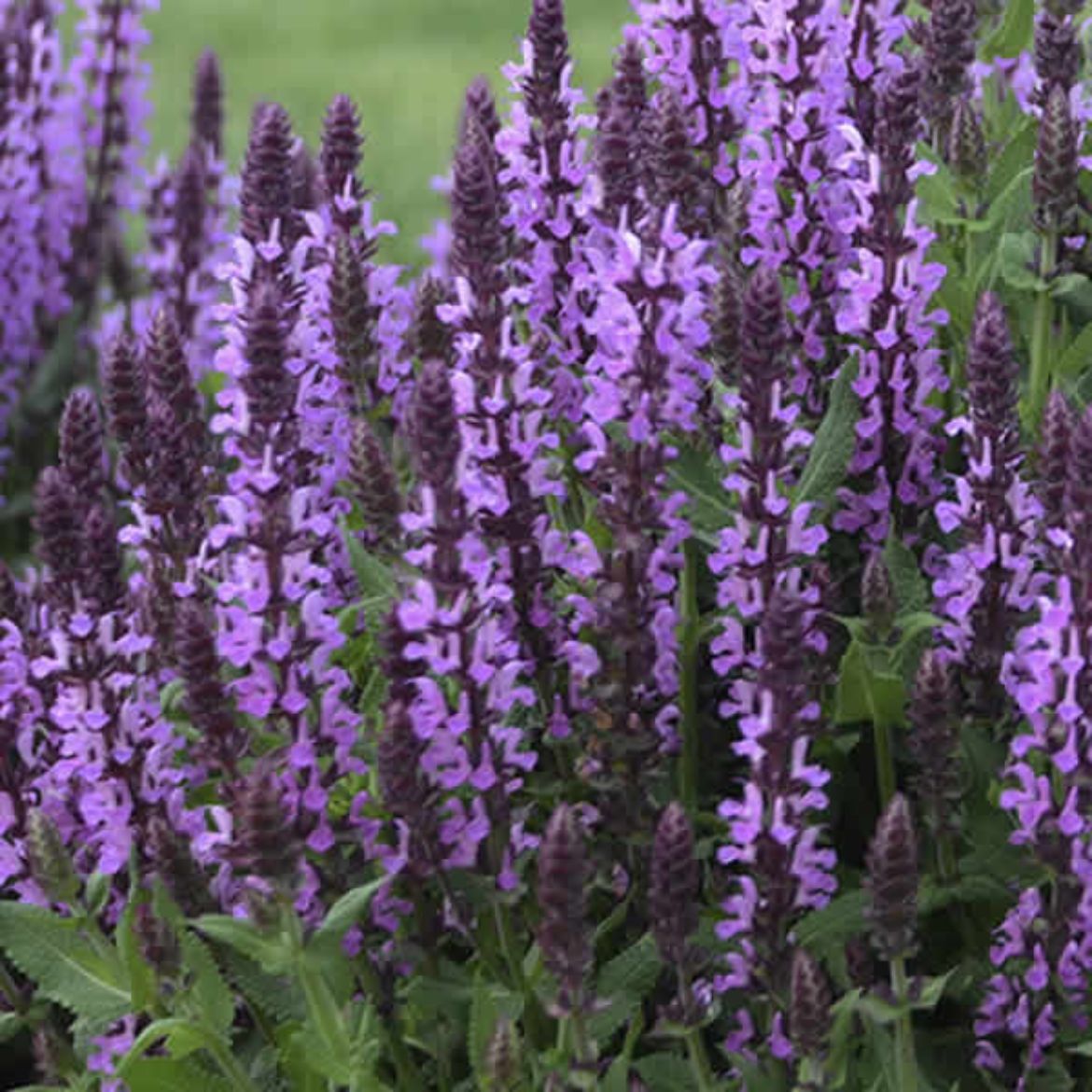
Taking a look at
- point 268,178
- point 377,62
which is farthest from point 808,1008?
point 377,62

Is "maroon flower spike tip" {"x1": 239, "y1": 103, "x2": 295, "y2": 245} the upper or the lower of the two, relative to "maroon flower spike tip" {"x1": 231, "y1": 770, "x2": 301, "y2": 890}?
upper

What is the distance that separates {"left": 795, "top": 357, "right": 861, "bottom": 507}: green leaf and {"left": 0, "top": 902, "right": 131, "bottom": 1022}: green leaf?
0.90 meters

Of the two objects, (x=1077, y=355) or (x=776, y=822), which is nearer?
(x=776, y=822)

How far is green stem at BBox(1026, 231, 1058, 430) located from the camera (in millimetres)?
2312

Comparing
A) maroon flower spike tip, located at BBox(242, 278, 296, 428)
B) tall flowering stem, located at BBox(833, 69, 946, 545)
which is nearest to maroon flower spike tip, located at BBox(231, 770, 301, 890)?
maroon flower spike tip, located at BBox(242, 278, 296, 428)

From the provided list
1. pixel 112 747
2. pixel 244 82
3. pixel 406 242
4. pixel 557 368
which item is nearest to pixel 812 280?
pixel 557 368

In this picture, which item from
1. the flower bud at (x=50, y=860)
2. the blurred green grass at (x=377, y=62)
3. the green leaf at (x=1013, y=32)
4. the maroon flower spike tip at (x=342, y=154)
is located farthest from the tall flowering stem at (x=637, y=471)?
the blurred green grass at (x=377, y=62)

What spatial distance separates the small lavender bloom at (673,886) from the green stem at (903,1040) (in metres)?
0.20

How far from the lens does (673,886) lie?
168 centimetres

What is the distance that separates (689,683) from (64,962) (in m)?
0.76

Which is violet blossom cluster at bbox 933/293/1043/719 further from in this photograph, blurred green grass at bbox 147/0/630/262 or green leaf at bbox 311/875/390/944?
blurred green grass at bbox 147/0/630/262

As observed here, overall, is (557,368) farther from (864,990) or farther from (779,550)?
(864,990)

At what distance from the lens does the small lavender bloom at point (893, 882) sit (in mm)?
1632

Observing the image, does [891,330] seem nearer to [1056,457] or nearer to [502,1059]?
[1056,457]
